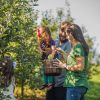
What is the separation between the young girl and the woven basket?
293 mm

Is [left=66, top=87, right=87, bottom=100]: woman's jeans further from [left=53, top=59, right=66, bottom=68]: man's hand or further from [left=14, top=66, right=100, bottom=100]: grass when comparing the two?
[left=14, top=66, right=100, bottom=100]: grass

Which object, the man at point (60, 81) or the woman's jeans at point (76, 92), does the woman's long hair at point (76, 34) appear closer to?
the woman's jeans at point (76, 92)

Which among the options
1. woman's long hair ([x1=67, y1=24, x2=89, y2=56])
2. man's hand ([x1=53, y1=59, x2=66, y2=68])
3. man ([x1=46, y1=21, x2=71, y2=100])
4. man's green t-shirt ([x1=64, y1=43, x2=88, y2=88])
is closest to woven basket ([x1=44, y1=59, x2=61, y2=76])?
man's hand ([x1=53, y1=59, x2=66, y2=68])

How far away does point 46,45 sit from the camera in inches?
323

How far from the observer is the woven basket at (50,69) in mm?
7672

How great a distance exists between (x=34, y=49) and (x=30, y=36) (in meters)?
0.39

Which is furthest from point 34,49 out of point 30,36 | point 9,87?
point 9,87

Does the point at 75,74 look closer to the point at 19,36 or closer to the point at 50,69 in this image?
the point at 50,69

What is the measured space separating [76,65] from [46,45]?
138cm

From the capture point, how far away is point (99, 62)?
17859mm

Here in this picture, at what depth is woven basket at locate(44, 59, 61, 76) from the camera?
7672 millimetres

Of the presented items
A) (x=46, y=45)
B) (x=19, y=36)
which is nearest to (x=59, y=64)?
(x=46, y=45)

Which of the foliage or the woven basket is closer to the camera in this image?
the woven basket

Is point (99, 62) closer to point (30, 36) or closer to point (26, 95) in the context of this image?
point (26, 95)
